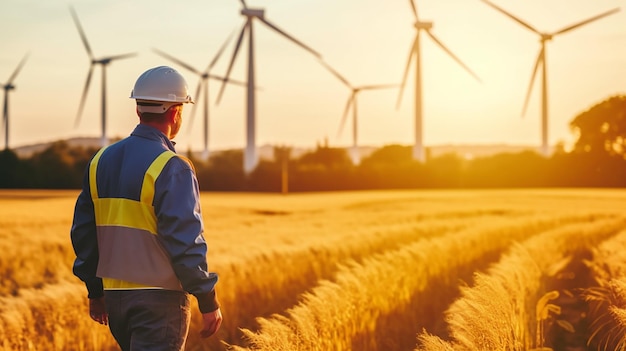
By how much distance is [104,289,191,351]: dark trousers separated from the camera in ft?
20.3

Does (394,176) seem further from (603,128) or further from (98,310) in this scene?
(98,310)

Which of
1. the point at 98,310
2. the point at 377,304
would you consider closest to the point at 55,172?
the point at 377,304

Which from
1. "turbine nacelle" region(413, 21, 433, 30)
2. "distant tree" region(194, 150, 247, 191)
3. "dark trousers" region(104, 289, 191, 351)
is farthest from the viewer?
"distant tree" region(194, 150, 247, 191)

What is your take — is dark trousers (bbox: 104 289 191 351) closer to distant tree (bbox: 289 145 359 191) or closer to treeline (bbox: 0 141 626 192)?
treeline (bbox: 0 141 626 192)

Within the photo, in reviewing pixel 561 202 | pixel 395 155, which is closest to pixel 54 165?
pixel 395 155

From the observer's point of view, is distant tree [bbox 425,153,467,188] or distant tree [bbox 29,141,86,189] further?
distant tree [bbox 425,153,467,188]

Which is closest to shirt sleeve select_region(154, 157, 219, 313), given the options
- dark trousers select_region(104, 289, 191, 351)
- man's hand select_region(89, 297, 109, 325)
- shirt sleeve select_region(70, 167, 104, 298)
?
dark trousers select_region(104, 289, 191, 351)

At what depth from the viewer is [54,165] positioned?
109 metres

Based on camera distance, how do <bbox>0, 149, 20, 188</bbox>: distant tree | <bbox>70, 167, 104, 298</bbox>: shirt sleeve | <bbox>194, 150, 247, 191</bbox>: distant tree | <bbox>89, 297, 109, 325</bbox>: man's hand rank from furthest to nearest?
<bbox>0, 149, 20, 188</bbox>: distant tree < <bbox>194, 150, 247, 191</bbox>: distant tree < <bbox>89, 297, 109, 325</bbox>: man's hand < <bbox>70, 167, 104, 298</bbox>: shirt sleeve

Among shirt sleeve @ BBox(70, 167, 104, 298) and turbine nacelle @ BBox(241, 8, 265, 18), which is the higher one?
turbine nacelle @ BBox(241, 8, 265, 18)

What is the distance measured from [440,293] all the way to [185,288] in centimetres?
955

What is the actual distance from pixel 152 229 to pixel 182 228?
37cm

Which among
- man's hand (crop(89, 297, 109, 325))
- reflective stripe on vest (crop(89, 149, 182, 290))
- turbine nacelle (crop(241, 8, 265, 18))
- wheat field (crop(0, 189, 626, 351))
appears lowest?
wheat field (crop(0, 189, 626, 351))

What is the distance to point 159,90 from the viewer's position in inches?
253
